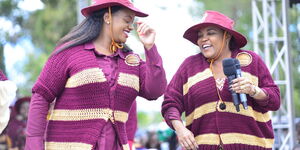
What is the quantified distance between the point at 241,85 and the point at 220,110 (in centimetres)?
48

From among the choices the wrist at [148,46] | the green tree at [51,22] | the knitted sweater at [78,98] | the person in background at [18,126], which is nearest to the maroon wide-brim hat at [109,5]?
the wrist at [148,46]

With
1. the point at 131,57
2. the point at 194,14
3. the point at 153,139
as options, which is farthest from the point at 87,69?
the point at 194,14

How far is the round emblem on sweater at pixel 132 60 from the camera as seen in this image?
14.4 feet

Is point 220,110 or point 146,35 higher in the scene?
point 146,35

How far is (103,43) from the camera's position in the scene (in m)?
4.39

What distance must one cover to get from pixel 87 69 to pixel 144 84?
1.45ft

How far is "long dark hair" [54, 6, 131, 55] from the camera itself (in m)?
4.33

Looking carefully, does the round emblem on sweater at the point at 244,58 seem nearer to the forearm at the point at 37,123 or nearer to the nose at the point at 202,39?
the nose at the point at 202,39

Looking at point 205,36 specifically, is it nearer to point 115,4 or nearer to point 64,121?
point 115,4

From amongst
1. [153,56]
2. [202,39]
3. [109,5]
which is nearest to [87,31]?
[109,5]

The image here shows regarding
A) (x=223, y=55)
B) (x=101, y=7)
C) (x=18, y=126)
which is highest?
(x=101, y=7)

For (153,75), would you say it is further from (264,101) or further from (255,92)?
(264,101)

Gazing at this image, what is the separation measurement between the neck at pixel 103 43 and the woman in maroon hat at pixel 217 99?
0.76 m

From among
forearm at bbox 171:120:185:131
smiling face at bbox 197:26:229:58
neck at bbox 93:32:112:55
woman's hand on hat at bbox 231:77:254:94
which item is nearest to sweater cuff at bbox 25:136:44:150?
neck at bbox 93:32:112:55
